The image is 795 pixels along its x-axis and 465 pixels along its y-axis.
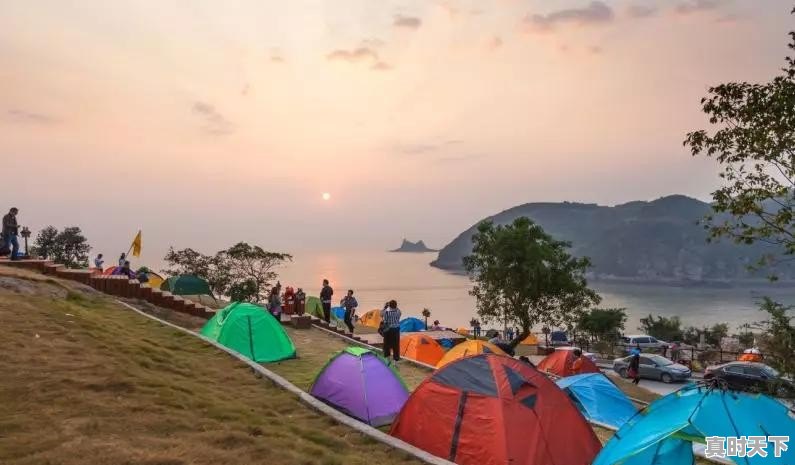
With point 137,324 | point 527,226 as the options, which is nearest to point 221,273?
point 527,226

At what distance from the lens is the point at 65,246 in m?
55.5

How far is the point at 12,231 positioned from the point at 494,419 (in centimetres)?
1774

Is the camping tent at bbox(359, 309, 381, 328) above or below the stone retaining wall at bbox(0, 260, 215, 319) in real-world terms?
below

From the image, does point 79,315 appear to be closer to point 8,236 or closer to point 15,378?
point 15,378

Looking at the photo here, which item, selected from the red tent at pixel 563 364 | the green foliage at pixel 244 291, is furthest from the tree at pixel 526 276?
the green foliage at pixel 244 291

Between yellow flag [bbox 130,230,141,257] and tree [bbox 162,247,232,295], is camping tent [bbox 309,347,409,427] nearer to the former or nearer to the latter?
yellow flag [bbox 130,230,141,257]

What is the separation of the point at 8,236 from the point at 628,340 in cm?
5195

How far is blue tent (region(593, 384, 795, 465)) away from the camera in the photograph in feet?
26.8

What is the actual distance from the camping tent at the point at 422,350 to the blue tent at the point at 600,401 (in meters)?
7.59

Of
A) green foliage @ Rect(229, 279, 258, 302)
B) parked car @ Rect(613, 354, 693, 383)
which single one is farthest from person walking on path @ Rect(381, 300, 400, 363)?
green foliage @ Rect(229, 279, 258, 302)

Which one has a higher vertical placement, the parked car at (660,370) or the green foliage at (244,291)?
the green foliage at (244,291)

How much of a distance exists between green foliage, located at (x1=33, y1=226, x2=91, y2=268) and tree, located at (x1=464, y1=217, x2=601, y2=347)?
140ft

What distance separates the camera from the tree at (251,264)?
51250 millimetres

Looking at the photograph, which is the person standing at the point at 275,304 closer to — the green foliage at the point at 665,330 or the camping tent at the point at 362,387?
the camping tent at the point at 362,387
